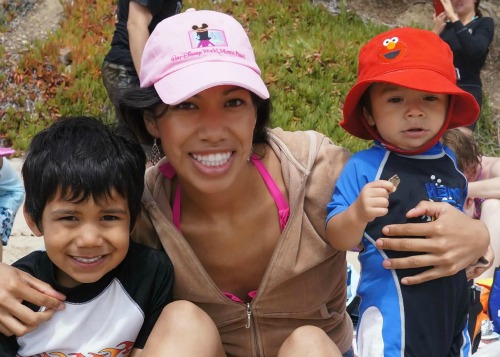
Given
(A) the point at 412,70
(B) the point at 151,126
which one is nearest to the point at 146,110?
(B) the point at 151,126

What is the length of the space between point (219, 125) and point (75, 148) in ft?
1.40

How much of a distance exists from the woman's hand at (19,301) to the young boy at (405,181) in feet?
2.73

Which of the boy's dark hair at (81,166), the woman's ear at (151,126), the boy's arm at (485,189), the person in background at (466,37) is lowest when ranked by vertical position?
the boy's arm at (485,189)

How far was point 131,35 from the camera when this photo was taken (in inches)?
132

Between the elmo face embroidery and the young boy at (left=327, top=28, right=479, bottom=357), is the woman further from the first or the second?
the elmo face embroidery

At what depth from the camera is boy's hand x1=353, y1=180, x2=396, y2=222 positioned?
170 cm

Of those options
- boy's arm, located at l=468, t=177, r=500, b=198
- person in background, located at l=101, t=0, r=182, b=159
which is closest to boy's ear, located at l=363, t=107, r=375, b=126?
person in background, located at l=101, t=0, r=182, b=159

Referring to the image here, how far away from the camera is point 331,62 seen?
6.27m

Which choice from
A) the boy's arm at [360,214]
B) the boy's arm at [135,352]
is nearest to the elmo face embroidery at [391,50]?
the boy's arm at [360,214]

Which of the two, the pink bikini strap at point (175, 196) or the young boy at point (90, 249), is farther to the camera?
the pink bikini strap at point (175, 196)

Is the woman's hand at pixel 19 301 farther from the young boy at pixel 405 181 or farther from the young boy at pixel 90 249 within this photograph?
the young boy at pixel 405 181

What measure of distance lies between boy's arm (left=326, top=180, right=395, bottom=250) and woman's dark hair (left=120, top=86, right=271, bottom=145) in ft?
1.29

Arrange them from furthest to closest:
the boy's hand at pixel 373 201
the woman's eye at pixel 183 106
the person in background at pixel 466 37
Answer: the person in background at pixel 466 37, the woman's eye at pixel 183 106, the boy's hand at pixel 373 201

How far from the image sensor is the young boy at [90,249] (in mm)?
1814
